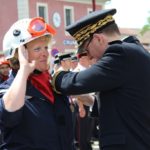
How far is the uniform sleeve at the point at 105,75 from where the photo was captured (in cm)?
345

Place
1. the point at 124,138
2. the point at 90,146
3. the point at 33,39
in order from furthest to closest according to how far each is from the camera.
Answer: the point at 90,146 → the point at 33,39 → the point at 124,138

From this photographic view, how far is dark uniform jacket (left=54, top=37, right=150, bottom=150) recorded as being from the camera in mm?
3453

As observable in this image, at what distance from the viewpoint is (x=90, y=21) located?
358cm

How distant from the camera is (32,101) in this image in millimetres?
3764

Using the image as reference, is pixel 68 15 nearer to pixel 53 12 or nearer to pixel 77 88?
pixel 53 12

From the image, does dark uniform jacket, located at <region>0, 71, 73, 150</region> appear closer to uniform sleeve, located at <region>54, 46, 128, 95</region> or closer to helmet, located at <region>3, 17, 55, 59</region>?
helmet, located at <region>3, 17, 55, 59</region>

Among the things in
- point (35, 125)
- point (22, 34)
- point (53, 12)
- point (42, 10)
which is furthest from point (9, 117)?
point (53, 12)

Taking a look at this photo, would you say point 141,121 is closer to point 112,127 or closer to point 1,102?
point 112,127

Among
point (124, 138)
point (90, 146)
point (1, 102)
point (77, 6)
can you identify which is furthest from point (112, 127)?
point (77, 6)

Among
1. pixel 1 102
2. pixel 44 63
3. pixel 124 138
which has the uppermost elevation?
pixel 44 63

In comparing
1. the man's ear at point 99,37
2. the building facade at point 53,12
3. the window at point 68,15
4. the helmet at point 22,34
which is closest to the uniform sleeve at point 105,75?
the man's ear at point 99,37

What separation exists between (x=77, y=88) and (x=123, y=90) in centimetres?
31

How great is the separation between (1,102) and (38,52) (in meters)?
0.48

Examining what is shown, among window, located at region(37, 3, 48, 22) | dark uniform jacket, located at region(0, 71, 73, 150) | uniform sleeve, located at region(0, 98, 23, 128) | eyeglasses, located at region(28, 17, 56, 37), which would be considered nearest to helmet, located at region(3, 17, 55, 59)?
eyeglasses, located at region(28, 17, 56, 37)
